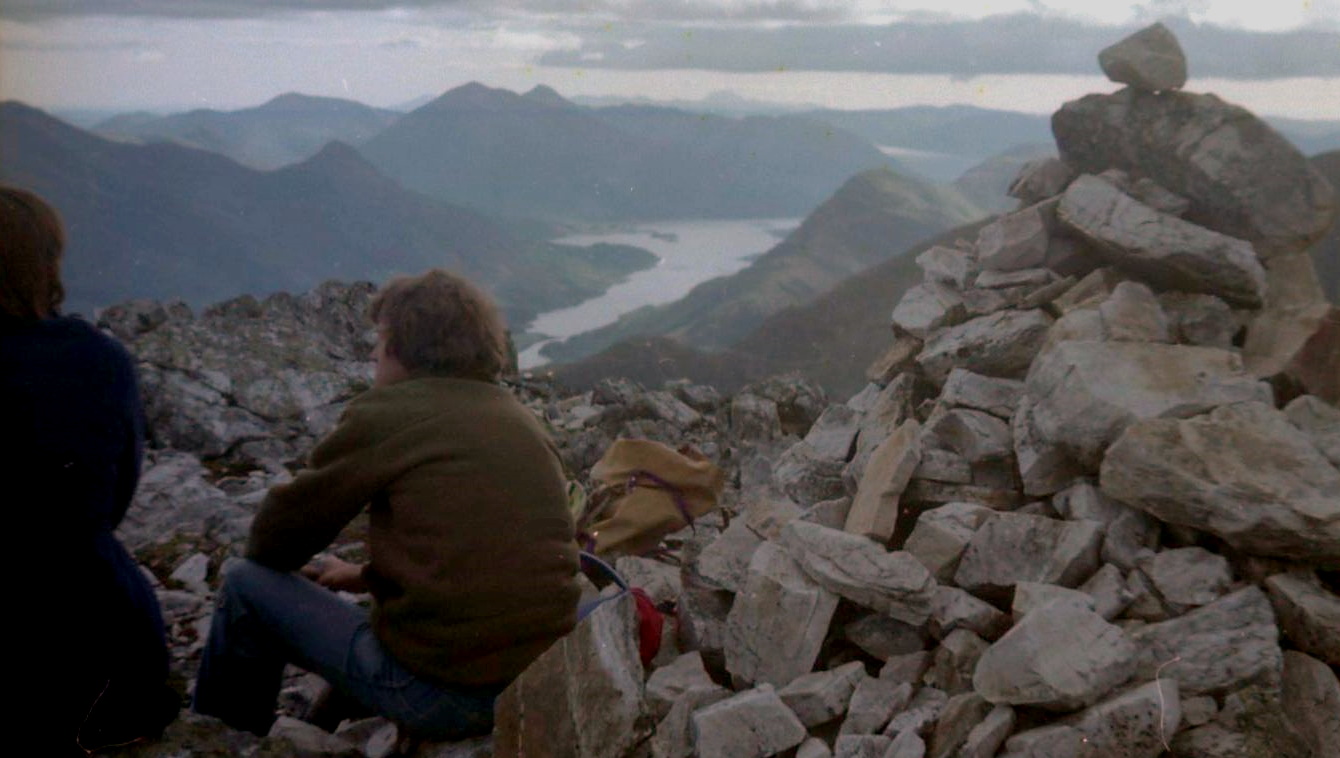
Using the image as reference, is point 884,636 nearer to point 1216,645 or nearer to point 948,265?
point 1216,645

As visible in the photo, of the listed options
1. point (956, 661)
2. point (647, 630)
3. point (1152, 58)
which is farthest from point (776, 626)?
point (1152, 58)

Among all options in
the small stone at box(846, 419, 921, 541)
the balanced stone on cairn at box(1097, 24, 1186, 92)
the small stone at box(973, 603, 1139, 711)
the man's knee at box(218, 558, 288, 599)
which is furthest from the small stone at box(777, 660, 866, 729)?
the balanced stone on cairn at box(1097, 24, 1186, 92)

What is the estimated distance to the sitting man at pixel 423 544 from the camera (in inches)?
149

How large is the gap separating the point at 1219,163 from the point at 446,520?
7.22 m

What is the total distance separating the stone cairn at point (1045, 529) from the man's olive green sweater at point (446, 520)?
27cm

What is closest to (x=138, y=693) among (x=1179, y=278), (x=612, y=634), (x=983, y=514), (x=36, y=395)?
(x=36, y=395)

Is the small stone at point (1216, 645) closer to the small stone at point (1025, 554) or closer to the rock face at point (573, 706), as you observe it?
the small stone at point (1025, 554)

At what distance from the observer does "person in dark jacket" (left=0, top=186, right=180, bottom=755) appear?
11.2ft

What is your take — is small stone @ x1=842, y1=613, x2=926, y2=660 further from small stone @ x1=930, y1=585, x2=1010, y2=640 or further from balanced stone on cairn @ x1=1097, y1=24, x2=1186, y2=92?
balanced stone on cairn @ x1=1097, y1=24, x2=1186, y2=92

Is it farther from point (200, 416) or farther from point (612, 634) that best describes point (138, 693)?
point (200, 416)

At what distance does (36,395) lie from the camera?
3.43 meters

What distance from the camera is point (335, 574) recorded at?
4.41 m

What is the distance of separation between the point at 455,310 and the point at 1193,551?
405 cm

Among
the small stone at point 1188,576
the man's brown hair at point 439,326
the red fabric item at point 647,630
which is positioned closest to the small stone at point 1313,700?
the small stone at point 1188,576
